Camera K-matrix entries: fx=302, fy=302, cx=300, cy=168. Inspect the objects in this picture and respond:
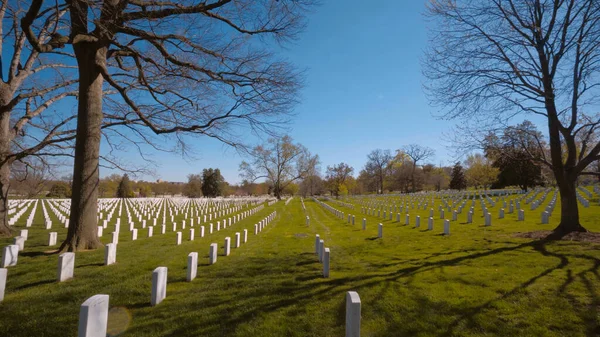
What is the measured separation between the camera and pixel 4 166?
11.0 meters

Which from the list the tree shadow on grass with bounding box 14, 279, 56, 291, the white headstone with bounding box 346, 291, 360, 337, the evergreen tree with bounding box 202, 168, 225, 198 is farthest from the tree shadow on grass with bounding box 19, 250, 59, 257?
the evergreen tree with bounding box 202, 168, 225, 198

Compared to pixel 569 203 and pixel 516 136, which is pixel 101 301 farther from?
pixel 516 136

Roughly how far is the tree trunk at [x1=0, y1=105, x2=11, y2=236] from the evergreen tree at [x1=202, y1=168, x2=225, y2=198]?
6772 centimetres

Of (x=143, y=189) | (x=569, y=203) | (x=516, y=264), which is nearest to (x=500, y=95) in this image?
(x=569, y=203)

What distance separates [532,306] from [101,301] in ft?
18.7

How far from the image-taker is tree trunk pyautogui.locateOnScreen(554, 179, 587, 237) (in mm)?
9648

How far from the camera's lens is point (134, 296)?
5.10 meters

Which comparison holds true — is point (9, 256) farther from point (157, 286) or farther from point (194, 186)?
point (194, 186)

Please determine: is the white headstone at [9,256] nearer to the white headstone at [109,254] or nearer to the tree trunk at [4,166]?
the white headstone at [109,254]

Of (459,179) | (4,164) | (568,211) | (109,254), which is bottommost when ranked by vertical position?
(109,254)

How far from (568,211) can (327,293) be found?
31.0 ft

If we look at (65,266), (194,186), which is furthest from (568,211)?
(194,186)

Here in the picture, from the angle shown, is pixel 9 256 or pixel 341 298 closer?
pixel 341 298

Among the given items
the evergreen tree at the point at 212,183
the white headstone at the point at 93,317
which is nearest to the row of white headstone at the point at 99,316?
the white headstone at the point at 93,317
